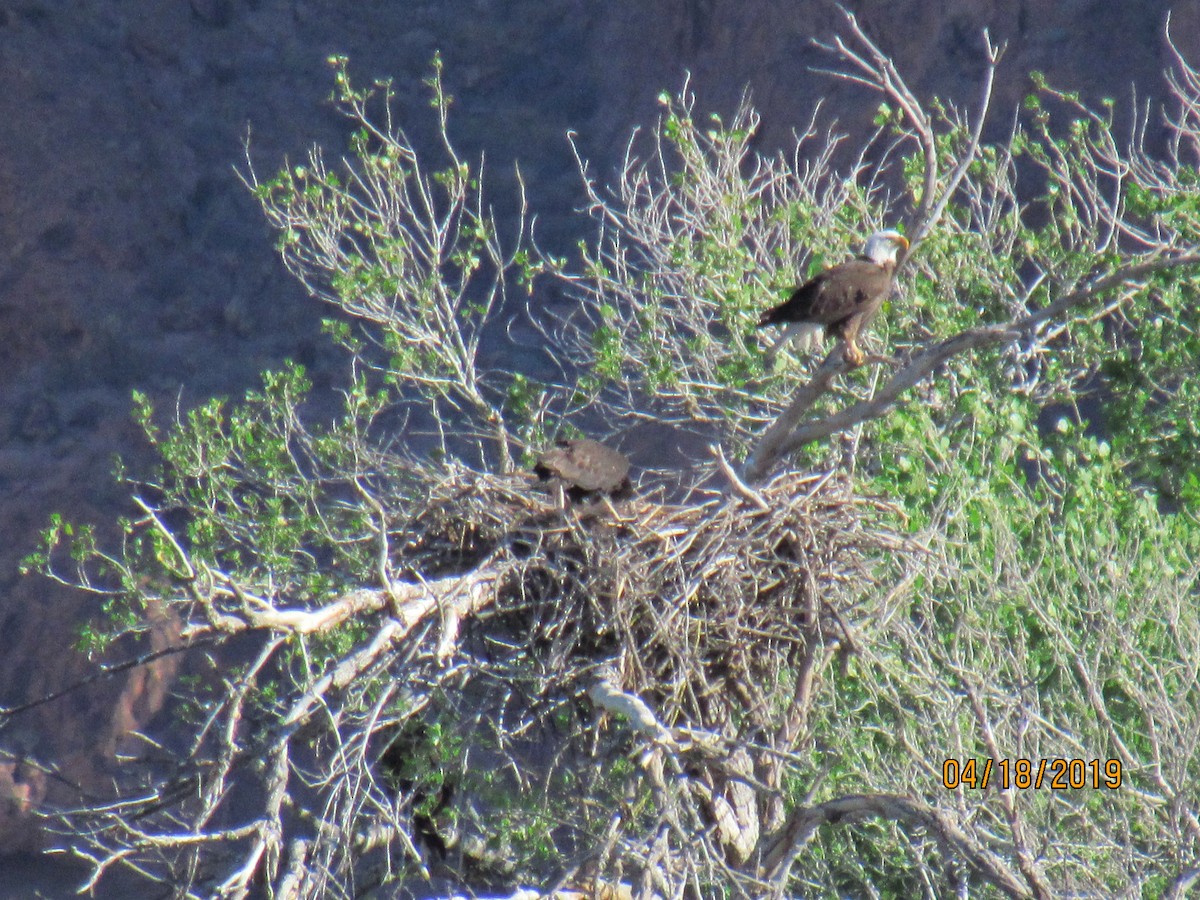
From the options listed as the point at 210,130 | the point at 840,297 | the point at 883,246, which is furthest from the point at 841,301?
the point at 210,130

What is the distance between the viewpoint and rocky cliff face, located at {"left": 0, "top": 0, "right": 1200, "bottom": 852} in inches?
659

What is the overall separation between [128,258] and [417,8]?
5.33m

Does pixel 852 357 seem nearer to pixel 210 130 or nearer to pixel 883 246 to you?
pixel 883 246

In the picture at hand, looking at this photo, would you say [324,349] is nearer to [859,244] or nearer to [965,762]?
[859,244]

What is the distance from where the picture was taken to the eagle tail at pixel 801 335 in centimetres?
705

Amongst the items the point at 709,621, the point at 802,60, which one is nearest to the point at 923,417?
the point at 709,621

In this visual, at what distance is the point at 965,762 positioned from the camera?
19.9ft
